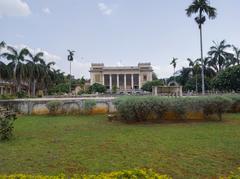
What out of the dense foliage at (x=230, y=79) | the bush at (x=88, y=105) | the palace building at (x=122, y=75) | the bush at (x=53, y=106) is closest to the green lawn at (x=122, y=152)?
the bush at (x=88, y=105)

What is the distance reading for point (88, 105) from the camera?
16.0 m

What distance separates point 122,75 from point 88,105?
69.2 m

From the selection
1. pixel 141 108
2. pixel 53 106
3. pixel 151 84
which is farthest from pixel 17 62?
pixel 151 84

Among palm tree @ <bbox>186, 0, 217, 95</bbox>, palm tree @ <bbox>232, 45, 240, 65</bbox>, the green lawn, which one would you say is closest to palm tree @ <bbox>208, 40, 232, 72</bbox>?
palm tree @ <bbox>232, 45, 240, 65</bbox>

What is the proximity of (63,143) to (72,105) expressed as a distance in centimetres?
863

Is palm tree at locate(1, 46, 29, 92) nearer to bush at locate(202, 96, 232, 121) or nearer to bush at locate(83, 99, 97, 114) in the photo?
bush at locate(83, 99, 97, 114)

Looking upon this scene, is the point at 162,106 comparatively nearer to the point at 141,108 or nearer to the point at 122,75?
the point at 141,108

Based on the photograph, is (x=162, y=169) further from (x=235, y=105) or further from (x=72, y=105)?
(x=235, y=105)

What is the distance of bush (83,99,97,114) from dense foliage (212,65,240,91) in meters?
21.0

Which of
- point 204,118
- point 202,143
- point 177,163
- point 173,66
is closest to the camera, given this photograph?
point 177,163

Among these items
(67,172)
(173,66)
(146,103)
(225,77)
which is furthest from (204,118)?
(173,66)

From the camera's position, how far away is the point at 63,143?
7746 millimetres

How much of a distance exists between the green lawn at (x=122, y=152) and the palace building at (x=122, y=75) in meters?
73.7

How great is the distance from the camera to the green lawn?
5.27 meters
